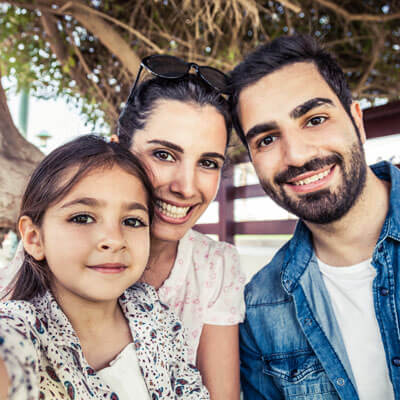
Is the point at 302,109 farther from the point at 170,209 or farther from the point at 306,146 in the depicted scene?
the point at 170,209

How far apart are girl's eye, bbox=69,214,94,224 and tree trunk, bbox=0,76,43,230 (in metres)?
0.81

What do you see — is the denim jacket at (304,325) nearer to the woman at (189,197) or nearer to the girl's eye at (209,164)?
the woman at (189,197)

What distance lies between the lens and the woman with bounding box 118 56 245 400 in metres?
1.49

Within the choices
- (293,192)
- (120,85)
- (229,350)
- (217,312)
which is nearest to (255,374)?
(229,350)

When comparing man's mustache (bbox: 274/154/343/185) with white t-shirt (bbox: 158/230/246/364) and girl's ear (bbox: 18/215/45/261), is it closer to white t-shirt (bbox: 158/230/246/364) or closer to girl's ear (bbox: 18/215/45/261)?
white t-shirt (bbox: 158/230/246/364)

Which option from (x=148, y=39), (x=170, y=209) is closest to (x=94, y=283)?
(x=170, y=209)

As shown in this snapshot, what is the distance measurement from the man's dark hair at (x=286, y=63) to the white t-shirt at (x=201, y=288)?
25.3 inches

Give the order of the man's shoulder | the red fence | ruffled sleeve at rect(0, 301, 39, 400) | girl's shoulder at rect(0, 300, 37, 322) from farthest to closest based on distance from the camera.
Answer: the red fence, the man's shoulder, girl's shoulder at rect(0, 300, 37, 322), ruffled sleeve at rect(0, 301, 39, 400)

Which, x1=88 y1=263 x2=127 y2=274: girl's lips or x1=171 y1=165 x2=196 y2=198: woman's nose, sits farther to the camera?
x1=171 y1=165 x2=196 y2=198: woman's nose

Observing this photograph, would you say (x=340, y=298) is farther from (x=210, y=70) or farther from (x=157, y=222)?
(x=210, y=70)

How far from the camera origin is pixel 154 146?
4.92ft

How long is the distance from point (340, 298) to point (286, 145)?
0.71 metres

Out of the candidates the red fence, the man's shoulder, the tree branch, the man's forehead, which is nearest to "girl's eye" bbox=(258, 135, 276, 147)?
the man's forehead

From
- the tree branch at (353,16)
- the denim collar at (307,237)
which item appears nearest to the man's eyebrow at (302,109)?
the denim collar at (307,237)
